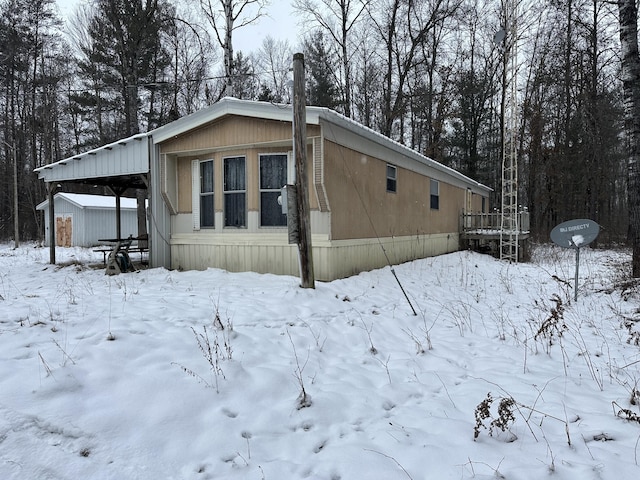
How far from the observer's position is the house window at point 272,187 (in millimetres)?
7543

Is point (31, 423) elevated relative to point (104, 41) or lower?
lower

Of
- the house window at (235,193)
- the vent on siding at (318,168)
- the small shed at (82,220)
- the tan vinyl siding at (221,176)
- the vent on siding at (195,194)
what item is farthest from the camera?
the small shed at (82,220)

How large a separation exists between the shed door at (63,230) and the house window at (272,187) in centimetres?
1625

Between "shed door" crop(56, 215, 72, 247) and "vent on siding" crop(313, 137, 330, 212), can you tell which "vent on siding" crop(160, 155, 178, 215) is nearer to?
"vent on siding" crop(313, 137, 330, 212)

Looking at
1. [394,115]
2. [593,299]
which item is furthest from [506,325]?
[394,115]

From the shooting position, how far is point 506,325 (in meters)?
4.87

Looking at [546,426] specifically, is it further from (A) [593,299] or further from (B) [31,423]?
(A) [593,299]

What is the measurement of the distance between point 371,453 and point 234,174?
6.73 m

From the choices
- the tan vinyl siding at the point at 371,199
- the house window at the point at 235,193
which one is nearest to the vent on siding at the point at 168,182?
the house window at the point at 235,193

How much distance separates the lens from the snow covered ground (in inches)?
80.1

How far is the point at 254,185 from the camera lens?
7.63 metres

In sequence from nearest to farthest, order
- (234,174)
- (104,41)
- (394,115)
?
(234,174)
(104,41)
(394,115)

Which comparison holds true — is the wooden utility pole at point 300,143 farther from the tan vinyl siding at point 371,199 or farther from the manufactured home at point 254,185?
the tan vinyl siding at point 371,199

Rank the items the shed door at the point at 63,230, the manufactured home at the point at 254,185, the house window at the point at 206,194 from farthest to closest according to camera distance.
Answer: the shed door at the point at 63,230, the house window at the point at 206,194, the manufactured home at the point at 254,185
